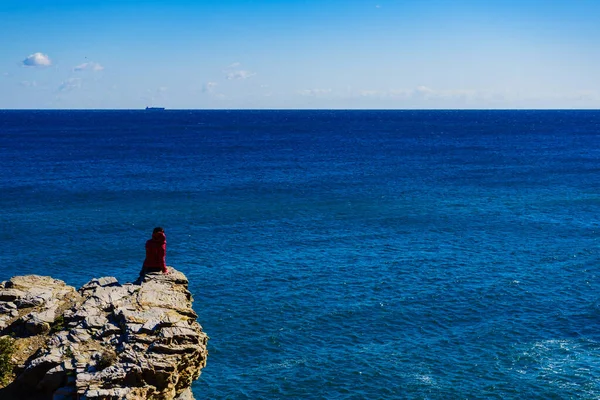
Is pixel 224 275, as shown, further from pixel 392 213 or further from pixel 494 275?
pixel 392 213

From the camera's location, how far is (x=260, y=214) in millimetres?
76688

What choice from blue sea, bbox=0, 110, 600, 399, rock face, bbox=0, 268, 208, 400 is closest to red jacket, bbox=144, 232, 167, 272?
rock face, bbox=0, 268, 208, 400

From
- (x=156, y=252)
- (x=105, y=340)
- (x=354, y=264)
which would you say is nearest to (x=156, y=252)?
(x=156, y=252)

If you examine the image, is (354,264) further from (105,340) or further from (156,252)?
(105,340)

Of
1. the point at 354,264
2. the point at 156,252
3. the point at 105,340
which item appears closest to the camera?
the point at 105,340

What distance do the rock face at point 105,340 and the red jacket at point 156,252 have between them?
4.08ft

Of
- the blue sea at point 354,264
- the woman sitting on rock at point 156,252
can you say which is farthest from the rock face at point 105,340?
the blue sea at point 354,264

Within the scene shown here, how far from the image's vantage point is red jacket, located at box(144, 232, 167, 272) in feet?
88.6

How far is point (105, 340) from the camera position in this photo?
21.7 metres

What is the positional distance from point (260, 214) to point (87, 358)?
56.2 m

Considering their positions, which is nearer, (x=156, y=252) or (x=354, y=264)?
(x=156, y=252)

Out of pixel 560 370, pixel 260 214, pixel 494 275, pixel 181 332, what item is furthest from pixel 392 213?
pixel 181 332

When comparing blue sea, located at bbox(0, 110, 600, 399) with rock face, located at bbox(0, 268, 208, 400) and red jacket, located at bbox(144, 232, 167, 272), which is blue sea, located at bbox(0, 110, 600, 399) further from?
rock face, located at bbox(0, 268, 208, 400)

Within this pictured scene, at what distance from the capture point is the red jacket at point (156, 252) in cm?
2700
